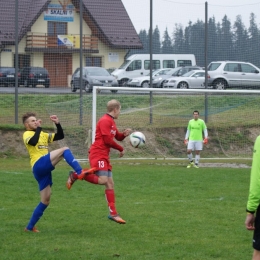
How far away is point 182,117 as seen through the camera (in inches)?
891

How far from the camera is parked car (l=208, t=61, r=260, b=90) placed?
79.5 ft

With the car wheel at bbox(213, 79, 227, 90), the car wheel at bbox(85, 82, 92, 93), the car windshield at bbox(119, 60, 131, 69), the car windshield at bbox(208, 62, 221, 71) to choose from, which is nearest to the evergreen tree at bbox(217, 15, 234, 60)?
the car windshield at bbox(208, 62, 221, 71)

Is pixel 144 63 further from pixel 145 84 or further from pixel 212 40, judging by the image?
pixel 212 40

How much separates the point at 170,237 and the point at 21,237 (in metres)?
2.11

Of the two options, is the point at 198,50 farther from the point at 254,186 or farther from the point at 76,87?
the point at 254,186

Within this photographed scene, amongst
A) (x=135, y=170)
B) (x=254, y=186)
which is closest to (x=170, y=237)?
(x=254, y=186)

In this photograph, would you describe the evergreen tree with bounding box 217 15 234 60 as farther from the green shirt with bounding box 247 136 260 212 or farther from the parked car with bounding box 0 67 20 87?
the green shirt with bounding box 247 136 260 212

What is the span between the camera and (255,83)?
24.3m

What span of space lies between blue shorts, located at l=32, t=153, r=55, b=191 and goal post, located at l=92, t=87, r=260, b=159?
39.2 feet

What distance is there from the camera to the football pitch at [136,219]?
8281 mm

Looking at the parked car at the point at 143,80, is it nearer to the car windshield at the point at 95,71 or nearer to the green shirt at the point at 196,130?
the car windshield at the point at 95,71

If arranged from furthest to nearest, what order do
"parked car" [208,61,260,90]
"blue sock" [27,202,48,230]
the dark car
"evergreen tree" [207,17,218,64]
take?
1. "parked car" [208,61,260,90]
2. "evergreen tree" [207,17,218,64]
3. the dark car
4. "blue sock" [27,202,48,230]

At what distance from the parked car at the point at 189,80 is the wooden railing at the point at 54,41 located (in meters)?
3.72

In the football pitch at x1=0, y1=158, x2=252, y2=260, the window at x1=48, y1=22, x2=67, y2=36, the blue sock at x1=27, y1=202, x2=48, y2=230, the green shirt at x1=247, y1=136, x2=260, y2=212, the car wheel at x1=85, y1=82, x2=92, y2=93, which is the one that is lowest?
the football pitch at x1=0, y1=158, x2=252, y2=260
